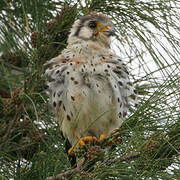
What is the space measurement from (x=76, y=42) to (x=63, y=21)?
2.38 ft

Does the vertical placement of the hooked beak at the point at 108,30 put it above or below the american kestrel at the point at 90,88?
above

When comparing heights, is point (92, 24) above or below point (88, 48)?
above

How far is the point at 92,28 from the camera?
159 inches

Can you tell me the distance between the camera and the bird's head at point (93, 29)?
3.81 metres

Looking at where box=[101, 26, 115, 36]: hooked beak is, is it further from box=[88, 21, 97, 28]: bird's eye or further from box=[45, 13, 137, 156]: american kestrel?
box=[88, 21, 97, 28]: bird's eye

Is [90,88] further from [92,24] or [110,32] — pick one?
[92,24]

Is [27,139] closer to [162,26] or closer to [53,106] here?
[53,106]

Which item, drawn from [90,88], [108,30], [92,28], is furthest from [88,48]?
[90,88]

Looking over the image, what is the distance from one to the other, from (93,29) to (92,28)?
0.01 m

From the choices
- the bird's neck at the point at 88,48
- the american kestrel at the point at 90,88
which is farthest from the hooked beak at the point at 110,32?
the bird's neck at the point at 88,48

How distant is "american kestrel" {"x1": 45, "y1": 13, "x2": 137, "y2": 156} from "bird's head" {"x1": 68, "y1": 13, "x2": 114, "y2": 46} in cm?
1

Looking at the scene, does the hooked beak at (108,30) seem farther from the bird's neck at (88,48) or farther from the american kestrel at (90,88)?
the bird's neck at (88,48)

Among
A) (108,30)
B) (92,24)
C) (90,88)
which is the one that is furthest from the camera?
(92,24)

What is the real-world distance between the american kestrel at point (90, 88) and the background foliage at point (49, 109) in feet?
0.39
